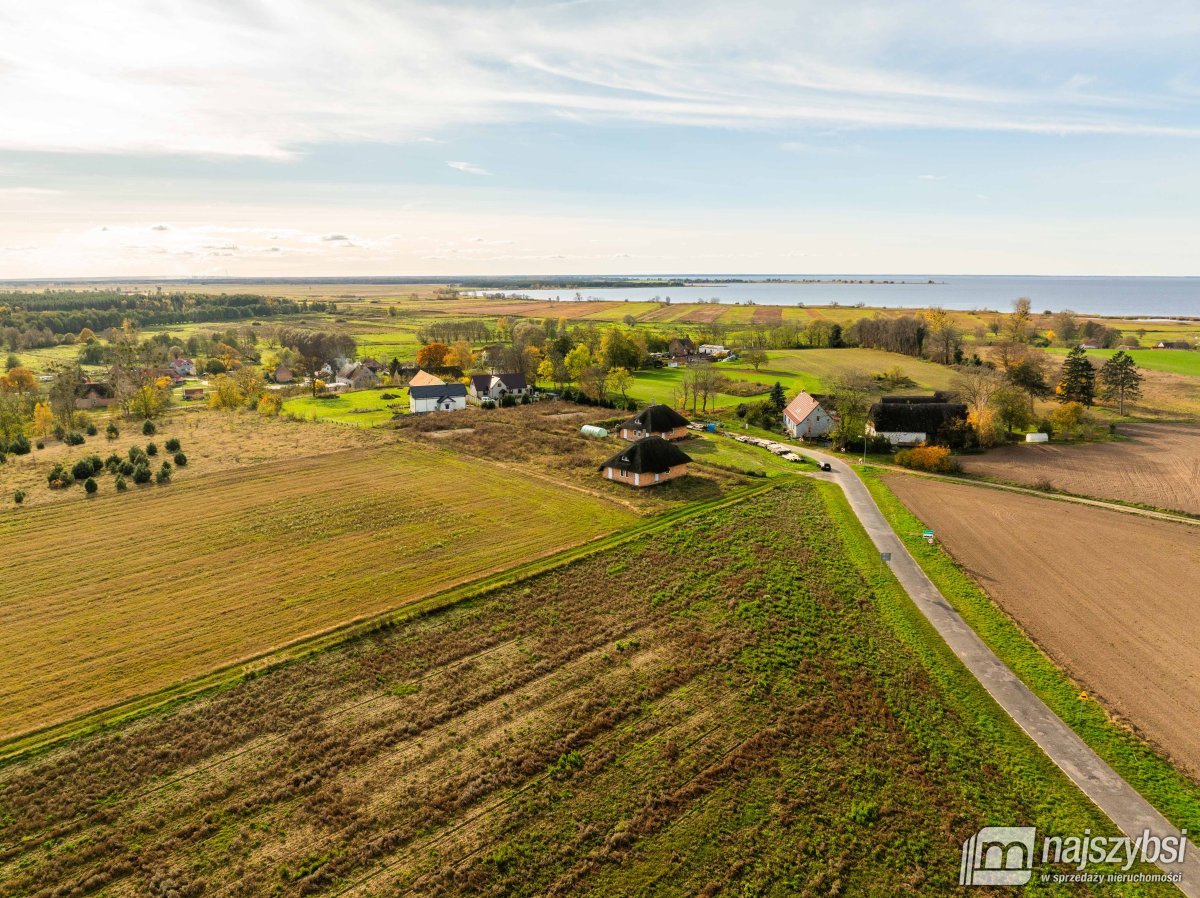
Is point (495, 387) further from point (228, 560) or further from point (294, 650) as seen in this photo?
point (294, 650)

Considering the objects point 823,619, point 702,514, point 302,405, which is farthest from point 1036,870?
point 302,405

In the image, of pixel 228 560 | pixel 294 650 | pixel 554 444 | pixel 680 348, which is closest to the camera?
pixel 294 650

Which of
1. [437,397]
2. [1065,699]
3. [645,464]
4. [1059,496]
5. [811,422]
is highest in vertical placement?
[437,397]

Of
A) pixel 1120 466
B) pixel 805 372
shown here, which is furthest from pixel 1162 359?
pixel 1120 466

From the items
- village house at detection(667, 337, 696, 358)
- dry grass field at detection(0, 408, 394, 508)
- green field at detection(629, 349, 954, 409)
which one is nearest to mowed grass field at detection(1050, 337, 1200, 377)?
green field at detection(629, 349, 954, 409)

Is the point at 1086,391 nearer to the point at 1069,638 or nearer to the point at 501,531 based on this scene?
the point at 1069,638

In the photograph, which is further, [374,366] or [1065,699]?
[374,366]
